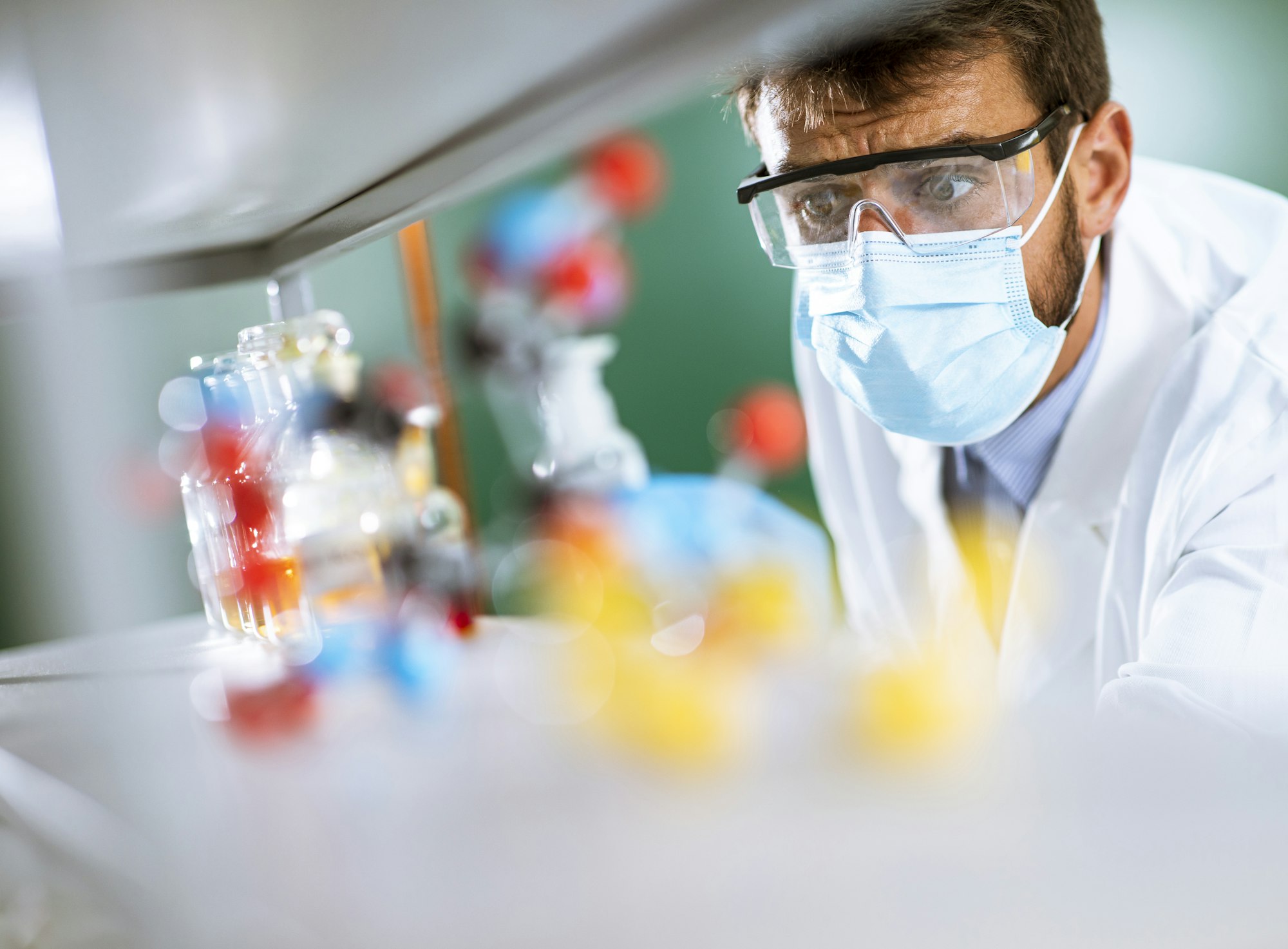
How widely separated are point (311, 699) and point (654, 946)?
38 centimetres

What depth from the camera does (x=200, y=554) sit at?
73 centimetres

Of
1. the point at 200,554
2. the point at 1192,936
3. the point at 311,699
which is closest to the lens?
the point at 1192,936

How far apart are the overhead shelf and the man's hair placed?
1.10ft

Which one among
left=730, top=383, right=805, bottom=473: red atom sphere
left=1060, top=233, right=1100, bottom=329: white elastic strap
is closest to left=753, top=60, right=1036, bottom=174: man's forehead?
left=1060, top=233, right=1100, bottom=329: white elastic strap

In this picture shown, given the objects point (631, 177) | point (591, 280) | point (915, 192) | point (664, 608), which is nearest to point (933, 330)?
point (915, 192)

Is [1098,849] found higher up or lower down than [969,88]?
lower down

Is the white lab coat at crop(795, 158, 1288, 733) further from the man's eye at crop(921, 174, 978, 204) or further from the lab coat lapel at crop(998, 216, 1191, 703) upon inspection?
the man's eye at crop(921, 174, 978, 204)

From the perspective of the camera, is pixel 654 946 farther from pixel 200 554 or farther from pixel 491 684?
pixel 200 554

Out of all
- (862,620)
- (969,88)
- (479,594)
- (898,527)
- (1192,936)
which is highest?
(969,88)

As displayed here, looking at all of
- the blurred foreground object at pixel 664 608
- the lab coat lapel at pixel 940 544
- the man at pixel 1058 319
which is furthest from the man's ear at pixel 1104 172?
the blurred foreground object at pixel 664 608

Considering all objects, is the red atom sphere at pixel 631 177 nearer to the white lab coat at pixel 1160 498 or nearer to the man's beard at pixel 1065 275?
the white lab coat at pixel 1160 498

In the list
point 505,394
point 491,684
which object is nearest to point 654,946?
point 491,684

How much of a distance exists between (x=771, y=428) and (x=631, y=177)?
2.82ft

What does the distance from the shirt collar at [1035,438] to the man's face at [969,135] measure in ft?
0.24
